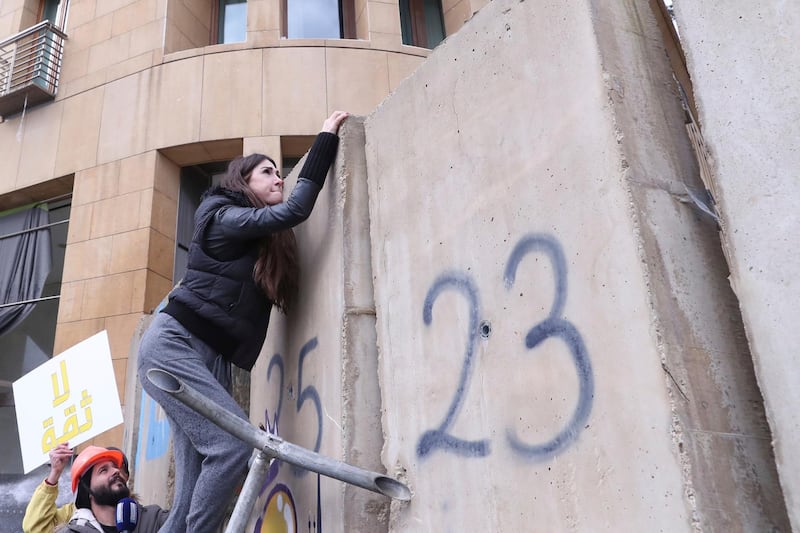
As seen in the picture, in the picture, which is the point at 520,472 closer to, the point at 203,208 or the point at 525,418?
the point at 525,418

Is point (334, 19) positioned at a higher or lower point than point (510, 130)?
higher

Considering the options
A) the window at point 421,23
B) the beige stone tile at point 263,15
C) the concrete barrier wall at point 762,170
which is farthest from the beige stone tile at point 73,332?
the concrete barrier wall at point 762,170

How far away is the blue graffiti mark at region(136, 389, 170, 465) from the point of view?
5.28 metres

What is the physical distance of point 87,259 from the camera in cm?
918

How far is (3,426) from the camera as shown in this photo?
9.68 meters

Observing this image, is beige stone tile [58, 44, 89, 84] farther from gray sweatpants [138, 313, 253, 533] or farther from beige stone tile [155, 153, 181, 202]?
gray sweatpants [138, 313, 253, 533]

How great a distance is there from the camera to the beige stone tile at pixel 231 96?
9.31 m

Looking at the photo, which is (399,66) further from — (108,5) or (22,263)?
(22,263)

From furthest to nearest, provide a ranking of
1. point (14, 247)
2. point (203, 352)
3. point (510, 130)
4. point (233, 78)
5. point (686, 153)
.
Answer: point (14, 247), point (233, 78), point (203, 352), point (510, 130), point (686, 153)

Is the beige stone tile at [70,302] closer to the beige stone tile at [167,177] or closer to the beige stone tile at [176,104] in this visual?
the beige stone tile at [167,177]

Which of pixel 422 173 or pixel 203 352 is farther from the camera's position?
pixel 203 352

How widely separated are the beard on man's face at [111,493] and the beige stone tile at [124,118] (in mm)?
6406

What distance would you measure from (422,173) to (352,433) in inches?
37.5

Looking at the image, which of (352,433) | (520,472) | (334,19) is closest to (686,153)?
(520,472)
